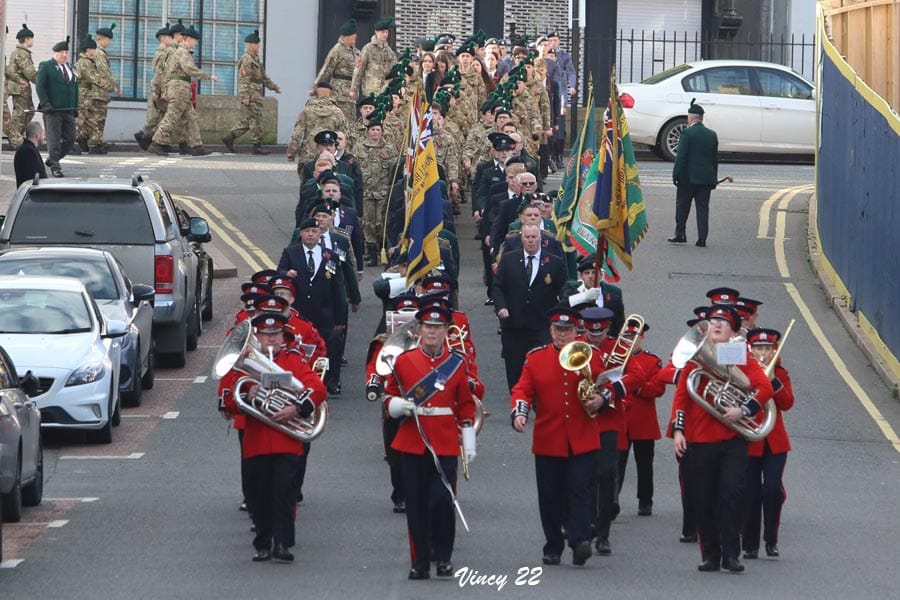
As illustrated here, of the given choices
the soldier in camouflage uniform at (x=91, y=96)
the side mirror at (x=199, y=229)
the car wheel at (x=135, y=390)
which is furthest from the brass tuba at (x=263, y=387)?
the soldier in camouflage uniform at (x=91, y=96)

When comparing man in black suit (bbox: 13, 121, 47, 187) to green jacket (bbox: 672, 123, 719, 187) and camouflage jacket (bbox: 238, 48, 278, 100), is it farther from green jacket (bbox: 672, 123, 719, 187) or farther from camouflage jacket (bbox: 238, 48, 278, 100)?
camouflage jacket (bbox: 238, 48, 278, 100)

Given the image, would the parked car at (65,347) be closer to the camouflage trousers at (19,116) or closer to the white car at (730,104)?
the camouflage trousers at (19,116)

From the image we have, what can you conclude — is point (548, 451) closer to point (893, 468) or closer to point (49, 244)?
point (893, 468)

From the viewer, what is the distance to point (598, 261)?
48.8 feet

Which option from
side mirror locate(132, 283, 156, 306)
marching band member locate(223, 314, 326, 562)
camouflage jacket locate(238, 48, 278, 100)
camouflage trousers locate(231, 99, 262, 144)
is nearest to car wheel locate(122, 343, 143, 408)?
side mirror locate(132, 283, 156, 306)

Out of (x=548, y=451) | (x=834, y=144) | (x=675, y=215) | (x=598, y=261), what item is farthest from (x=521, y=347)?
(x=675, y=215)

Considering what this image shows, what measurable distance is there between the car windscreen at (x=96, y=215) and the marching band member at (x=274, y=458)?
7832mm

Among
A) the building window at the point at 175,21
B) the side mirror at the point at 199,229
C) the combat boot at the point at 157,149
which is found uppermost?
the building window at the point at 175,21

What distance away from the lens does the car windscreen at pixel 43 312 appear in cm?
1697

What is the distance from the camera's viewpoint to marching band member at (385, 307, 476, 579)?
11.8 metres

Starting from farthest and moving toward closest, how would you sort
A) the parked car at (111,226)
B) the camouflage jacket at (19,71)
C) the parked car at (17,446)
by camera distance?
the camouflage jacket at (19,71), the parked car at (111,226), the parked car at (17,446)

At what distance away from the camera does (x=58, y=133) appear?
31.8 metres

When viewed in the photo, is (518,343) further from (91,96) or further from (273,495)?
(91,96)

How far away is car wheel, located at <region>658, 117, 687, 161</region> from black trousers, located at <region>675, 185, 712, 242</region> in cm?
900
